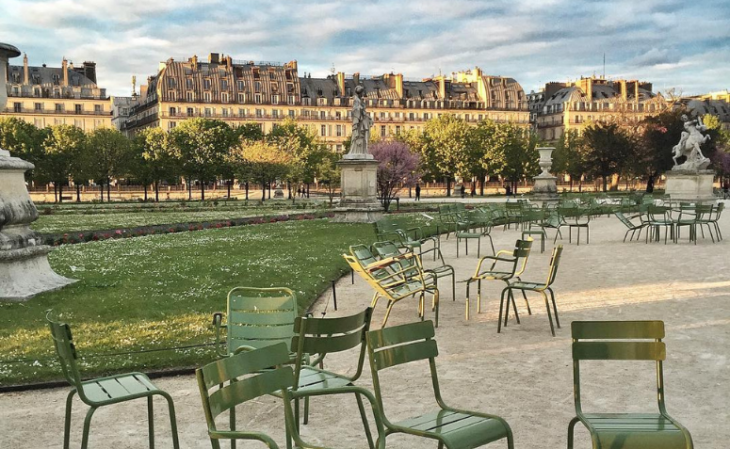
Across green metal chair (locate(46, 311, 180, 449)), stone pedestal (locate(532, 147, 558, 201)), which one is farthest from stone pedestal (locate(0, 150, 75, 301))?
stone pedestal (locate(532, 147, 558, 201))

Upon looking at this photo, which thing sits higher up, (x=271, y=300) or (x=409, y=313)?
(x=271, y=300)

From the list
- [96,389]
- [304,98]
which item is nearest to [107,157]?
[304,98]

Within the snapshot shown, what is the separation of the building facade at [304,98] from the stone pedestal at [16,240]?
3393 inches

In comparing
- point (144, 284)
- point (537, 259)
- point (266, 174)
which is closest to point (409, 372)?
point (144, 284)

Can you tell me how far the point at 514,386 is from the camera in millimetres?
6789

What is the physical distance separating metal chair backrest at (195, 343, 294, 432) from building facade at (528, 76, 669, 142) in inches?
4500

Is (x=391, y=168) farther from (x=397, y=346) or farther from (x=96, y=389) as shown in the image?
(x=397, y=346)

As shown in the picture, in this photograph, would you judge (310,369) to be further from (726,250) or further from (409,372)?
(726,250)

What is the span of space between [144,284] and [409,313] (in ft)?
16.5

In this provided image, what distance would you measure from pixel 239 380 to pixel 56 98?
351 ft

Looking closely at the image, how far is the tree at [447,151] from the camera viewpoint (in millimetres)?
75438

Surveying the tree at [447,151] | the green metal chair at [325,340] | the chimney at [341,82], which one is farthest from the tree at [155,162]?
the green metal chair at [325,340]

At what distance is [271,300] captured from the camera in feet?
19.9

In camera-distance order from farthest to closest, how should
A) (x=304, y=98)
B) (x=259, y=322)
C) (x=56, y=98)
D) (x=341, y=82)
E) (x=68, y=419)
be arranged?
(x=341, y=82), (x=304, y=98), (x=56, y=98), (x=259, y=322), (x=68, y=419)
